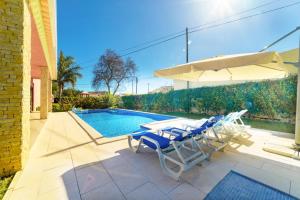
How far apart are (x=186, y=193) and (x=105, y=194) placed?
1224 mm

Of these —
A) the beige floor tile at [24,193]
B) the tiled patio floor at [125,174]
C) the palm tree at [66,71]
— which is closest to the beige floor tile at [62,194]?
the tiled patio floor at [125,174]

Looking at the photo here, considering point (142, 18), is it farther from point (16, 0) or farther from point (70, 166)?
point (70, 166)

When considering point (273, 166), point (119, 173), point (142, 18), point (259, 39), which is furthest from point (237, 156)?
point (142, 18)

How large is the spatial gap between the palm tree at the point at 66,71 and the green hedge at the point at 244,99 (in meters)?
21.0

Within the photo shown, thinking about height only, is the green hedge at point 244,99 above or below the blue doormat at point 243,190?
above

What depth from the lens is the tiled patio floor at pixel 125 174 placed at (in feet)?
7.06

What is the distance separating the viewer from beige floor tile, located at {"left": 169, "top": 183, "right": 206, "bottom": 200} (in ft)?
6.75

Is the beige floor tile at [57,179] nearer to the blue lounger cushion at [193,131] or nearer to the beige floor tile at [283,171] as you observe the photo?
the blue lounger cushion at [193,131]

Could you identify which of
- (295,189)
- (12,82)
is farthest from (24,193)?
(295,189)

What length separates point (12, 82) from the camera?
2490 mm

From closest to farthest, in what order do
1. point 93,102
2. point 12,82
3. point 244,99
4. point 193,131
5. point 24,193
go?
point 24,193 < point 12,82 < point 193,131 < point 244,99 < point 93,102

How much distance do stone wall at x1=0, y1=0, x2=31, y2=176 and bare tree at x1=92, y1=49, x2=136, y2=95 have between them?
2142 centimetres

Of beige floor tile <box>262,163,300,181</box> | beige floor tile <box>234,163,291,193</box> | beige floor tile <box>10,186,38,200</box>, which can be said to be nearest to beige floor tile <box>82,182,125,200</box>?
beige floor tile <box>10,186,38,200</box>

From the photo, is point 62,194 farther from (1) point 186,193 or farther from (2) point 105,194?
(1) point 186,193
